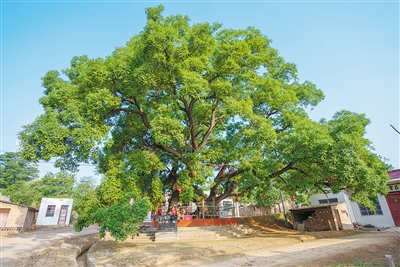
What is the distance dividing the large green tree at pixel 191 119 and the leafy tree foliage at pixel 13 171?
28.6 m

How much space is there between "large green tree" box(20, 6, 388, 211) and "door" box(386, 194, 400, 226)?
21.6ft

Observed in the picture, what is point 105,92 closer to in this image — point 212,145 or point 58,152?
point 58,152

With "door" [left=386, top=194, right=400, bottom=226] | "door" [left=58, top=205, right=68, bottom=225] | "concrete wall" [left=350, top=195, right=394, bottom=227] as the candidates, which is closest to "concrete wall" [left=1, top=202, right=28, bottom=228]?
"door" [left=58, top=205, right=68, bottom=225]

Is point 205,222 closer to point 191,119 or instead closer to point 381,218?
point 191,119

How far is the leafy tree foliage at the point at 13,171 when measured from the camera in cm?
3095

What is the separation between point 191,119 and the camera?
1177cm

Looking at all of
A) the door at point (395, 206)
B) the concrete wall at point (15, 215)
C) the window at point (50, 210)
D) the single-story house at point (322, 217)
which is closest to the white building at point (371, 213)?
the door at point (395, 206)

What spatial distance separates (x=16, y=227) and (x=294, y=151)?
2444 cm

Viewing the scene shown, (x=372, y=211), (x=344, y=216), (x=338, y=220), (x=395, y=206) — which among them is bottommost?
(x=338, y=220)

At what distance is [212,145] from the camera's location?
13.8 m

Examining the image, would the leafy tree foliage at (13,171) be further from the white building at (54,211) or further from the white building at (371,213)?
the white building at (371,213)

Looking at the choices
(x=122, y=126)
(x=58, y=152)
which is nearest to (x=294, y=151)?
(x=122, y=126)

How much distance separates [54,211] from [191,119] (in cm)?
2434

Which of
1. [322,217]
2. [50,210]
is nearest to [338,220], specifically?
[322,217]
